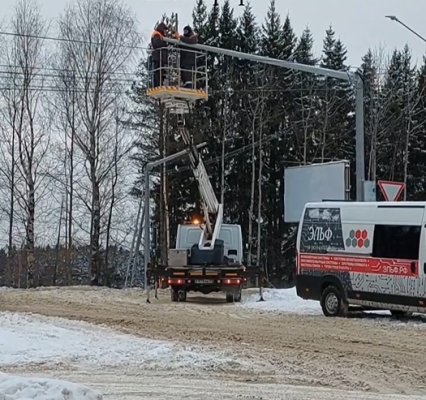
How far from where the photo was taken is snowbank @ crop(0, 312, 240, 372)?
11336 mm

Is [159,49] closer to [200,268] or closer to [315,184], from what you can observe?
[200,268]

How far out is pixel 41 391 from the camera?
22.3ft

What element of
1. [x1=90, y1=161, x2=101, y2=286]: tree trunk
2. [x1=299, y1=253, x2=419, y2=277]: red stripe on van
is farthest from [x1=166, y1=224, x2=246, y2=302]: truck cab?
[x1=90, y1=161, x2=101, y2=286]: tree trunk

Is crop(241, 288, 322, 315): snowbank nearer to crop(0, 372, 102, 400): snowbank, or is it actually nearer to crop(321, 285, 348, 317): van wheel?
crop(321, 285, 348, 317): van wheel

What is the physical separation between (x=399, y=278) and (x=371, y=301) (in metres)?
1.03

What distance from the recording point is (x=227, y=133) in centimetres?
4997

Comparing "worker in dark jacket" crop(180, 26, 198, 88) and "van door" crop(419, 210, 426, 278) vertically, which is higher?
"worker in dark jacket" crop(180, 26, 198, 88)

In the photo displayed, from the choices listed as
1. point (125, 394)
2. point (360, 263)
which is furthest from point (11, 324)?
point (360, 263)

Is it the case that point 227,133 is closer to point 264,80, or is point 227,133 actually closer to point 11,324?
point 264,80

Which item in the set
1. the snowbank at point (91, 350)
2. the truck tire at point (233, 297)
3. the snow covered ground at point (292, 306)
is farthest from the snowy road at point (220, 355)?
the truck tire at point (233, 297)

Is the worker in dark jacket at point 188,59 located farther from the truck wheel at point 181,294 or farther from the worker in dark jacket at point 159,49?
the truck wheel at point 181,294

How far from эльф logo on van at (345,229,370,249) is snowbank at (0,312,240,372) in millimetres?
6570

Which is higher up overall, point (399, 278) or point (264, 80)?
point (264, 80)

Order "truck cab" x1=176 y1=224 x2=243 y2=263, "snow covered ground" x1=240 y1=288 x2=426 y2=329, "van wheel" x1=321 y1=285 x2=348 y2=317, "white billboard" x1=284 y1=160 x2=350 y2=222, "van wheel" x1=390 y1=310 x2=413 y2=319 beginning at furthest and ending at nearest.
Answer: "truck cab" x1=176 y1=224 x2=243 y2=263, "white billboard" x1=284 y1=160 x2=350 y2=222, "van wheel" x1=390 y1=310 x2=413 y2=319, "van wheel" x1=321 y1=285 x2=348 y2=317, "snow covered ground" x1=240 y1=288 x2=426 y2=329
